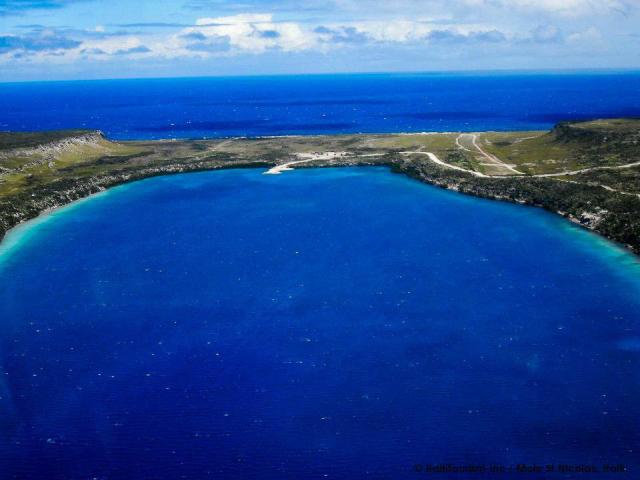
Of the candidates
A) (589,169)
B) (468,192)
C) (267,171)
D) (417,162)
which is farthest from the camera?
(267,171)

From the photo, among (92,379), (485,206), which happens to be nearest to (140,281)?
(92,379)

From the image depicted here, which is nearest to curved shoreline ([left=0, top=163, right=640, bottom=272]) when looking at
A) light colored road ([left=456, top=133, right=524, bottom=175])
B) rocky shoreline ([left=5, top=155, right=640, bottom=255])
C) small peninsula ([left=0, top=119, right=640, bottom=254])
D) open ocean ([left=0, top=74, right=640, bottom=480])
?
rocky shoreline ([left=5, top=155, right=640, bottom=255])

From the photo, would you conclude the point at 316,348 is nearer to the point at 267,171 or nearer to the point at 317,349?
the point at 317,349

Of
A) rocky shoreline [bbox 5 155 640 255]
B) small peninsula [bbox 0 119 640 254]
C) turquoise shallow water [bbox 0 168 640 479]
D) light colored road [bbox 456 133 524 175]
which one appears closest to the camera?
turquoise shallow water [bbox 0 168 640 479]

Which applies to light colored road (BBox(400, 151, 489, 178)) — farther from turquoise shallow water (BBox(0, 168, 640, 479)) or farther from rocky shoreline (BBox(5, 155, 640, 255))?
turquoise shallow water (BBox(0, 168, 640, 479))

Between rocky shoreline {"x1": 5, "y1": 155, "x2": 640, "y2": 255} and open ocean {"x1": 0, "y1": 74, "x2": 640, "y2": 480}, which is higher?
rocky shoreline {"x1": 5, "y1": 155, "x2": 640, "y2": 255}

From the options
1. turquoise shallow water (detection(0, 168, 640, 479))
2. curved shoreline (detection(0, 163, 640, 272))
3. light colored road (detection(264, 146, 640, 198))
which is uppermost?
light colored road (detection(264, 146, 640, 198))

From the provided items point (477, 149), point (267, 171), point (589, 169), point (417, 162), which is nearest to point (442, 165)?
point (417, 162)
